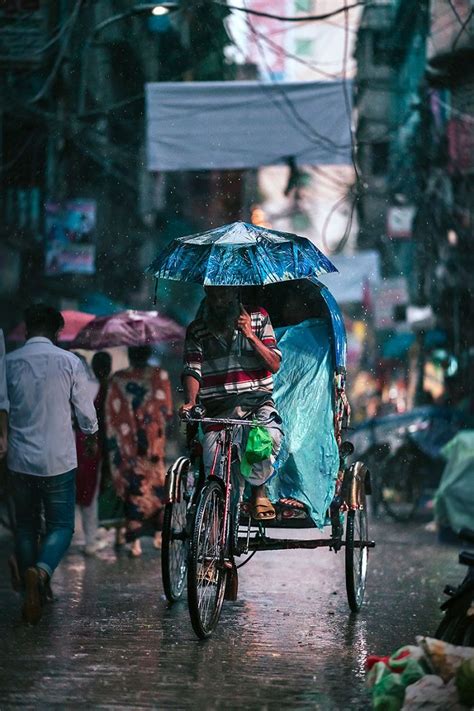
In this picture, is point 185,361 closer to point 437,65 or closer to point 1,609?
point 1,609

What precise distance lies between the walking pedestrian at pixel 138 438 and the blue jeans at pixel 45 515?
3.91 metres

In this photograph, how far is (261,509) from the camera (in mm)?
8609

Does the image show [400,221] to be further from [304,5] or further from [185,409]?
[185,409]

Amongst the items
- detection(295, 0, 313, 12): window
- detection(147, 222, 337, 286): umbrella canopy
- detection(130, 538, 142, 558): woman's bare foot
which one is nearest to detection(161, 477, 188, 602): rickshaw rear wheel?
detection(147, 222, 337, 286): umbrella canopy

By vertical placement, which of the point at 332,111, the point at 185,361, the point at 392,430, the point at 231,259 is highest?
the point at 332,111

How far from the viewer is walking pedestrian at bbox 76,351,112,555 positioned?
13.6m

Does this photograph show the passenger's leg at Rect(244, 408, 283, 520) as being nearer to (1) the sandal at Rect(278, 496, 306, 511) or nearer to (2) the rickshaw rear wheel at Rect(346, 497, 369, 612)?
(1) the sandal at Rect(278, 496, 306, 511)

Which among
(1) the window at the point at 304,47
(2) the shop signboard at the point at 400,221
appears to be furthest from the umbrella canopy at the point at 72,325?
(2) the shop signboard at the point at 400,221

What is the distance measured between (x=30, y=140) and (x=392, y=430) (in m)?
6.49

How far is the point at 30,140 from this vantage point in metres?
18.3

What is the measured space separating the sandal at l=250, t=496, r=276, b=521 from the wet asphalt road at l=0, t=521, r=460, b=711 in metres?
0.66

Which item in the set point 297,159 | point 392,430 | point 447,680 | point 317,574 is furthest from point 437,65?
point 447,680

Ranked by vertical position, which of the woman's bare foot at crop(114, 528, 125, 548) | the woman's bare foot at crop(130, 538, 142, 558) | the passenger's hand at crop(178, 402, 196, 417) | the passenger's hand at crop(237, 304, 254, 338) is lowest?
the woman's bare foot at crop(114, 528, 125, 548)

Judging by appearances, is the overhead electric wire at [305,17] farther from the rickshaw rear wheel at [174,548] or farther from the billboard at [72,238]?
the rickshaw rear wheel at [174,548]
